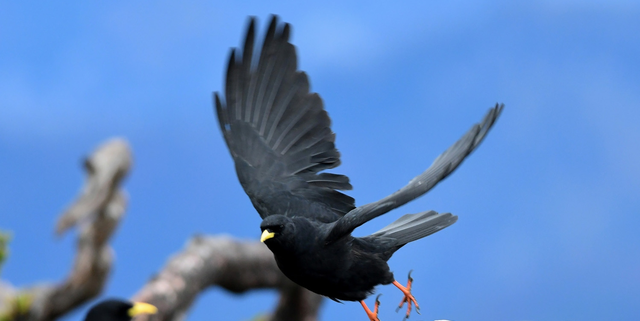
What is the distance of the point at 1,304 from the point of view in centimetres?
916

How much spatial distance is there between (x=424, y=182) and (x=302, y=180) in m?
0.91

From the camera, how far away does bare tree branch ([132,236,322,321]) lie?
21.2 feet

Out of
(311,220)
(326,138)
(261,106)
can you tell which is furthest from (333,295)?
(261,106)

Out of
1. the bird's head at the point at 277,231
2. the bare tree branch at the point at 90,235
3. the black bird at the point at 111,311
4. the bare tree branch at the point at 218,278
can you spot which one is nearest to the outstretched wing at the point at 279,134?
the bird's head at the point at 277,231

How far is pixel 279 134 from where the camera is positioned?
10.8ft

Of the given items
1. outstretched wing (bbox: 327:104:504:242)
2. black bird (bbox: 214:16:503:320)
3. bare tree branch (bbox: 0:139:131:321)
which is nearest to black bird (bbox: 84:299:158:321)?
black bird (bbox: 214:16:503:320)

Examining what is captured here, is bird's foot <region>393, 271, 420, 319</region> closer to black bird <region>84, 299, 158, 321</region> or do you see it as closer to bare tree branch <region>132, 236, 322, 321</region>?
black bird <region>84, 299, 158, 321</region>

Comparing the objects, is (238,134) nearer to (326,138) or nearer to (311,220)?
(326,138)

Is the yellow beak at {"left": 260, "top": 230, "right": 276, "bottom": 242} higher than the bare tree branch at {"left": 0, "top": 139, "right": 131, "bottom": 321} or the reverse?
the reverse

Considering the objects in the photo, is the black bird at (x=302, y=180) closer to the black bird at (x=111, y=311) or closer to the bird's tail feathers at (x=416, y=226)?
the bird's tail feathers at (x=416, y=226)

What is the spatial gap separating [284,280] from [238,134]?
4383mm

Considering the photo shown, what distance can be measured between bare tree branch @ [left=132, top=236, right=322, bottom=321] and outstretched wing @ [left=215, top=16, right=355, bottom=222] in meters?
3.59

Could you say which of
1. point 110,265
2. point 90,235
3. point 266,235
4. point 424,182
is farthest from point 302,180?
point 110,265

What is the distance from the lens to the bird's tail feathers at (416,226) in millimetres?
2931
